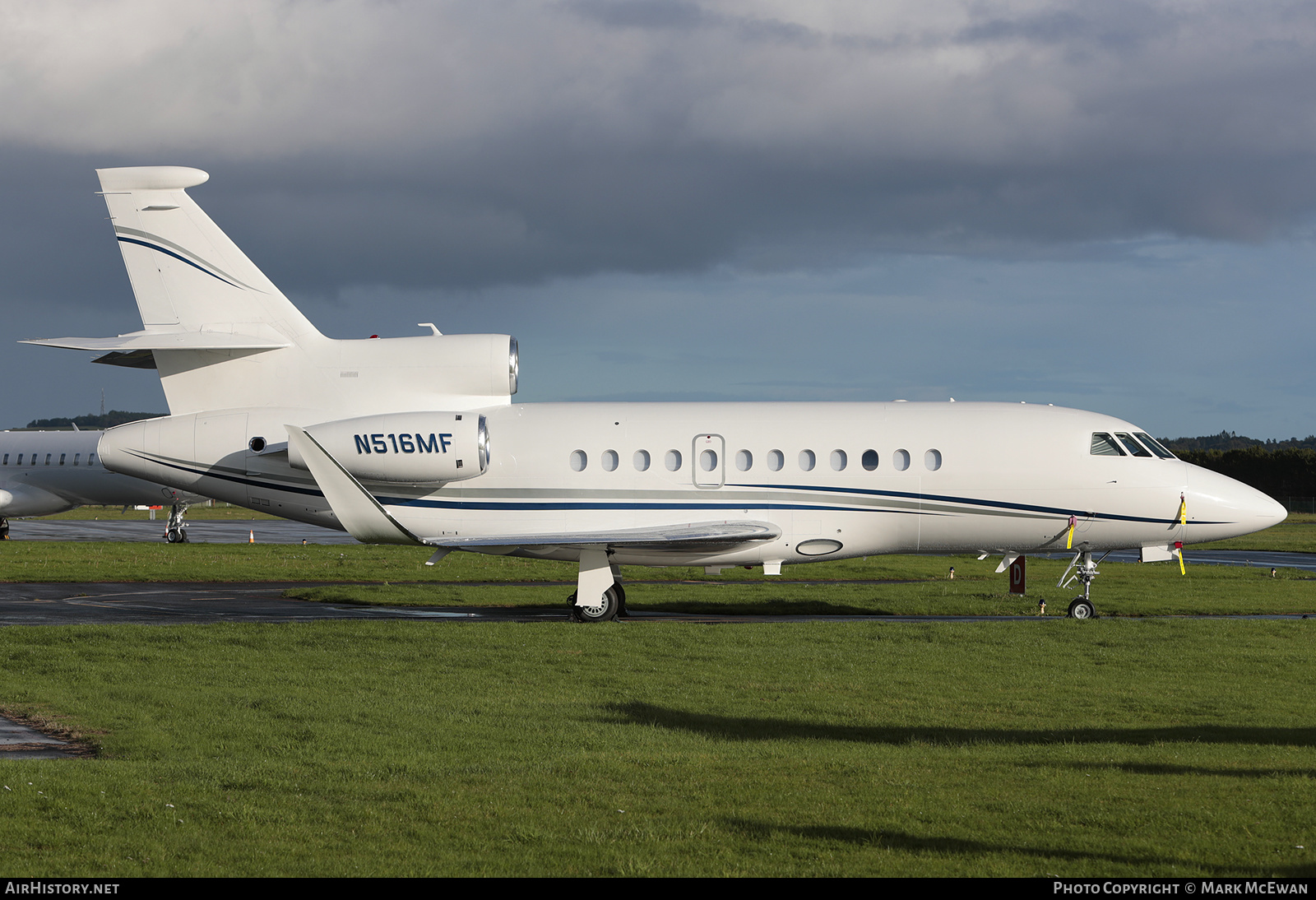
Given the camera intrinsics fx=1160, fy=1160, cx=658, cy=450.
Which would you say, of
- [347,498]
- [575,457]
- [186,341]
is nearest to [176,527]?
[186,341]

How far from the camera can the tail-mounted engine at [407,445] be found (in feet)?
69.4

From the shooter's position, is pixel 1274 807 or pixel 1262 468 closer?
pixel 1274 807

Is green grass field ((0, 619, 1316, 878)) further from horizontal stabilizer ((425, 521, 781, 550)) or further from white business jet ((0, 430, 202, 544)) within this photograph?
white business jet ((0, 430, 202, 544))

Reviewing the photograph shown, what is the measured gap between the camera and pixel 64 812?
26.3 ft

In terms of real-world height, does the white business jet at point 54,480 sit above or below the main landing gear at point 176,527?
above

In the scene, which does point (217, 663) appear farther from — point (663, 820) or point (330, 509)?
point (663, 820)

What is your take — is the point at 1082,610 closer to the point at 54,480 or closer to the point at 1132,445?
the point at 1132,445

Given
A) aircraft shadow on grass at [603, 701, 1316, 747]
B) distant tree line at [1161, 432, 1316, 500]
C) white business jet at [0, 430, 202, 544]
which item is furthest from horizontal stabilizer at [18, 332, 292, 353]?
distant tree line at [1161, 432, 1316, 500]

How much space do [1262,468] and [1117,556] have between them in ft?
176

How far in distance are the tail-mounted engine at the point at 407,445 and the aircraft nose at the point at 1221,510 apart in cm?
1325

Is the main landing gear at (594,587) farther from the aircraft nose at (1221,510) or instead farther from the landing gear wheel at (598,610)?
the aircraft nose at (1221,510)

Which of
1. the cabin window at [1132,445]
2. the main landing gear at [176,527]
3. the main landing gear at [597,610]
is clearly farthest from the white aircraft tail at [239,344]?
the main landing gear at [176,527]
